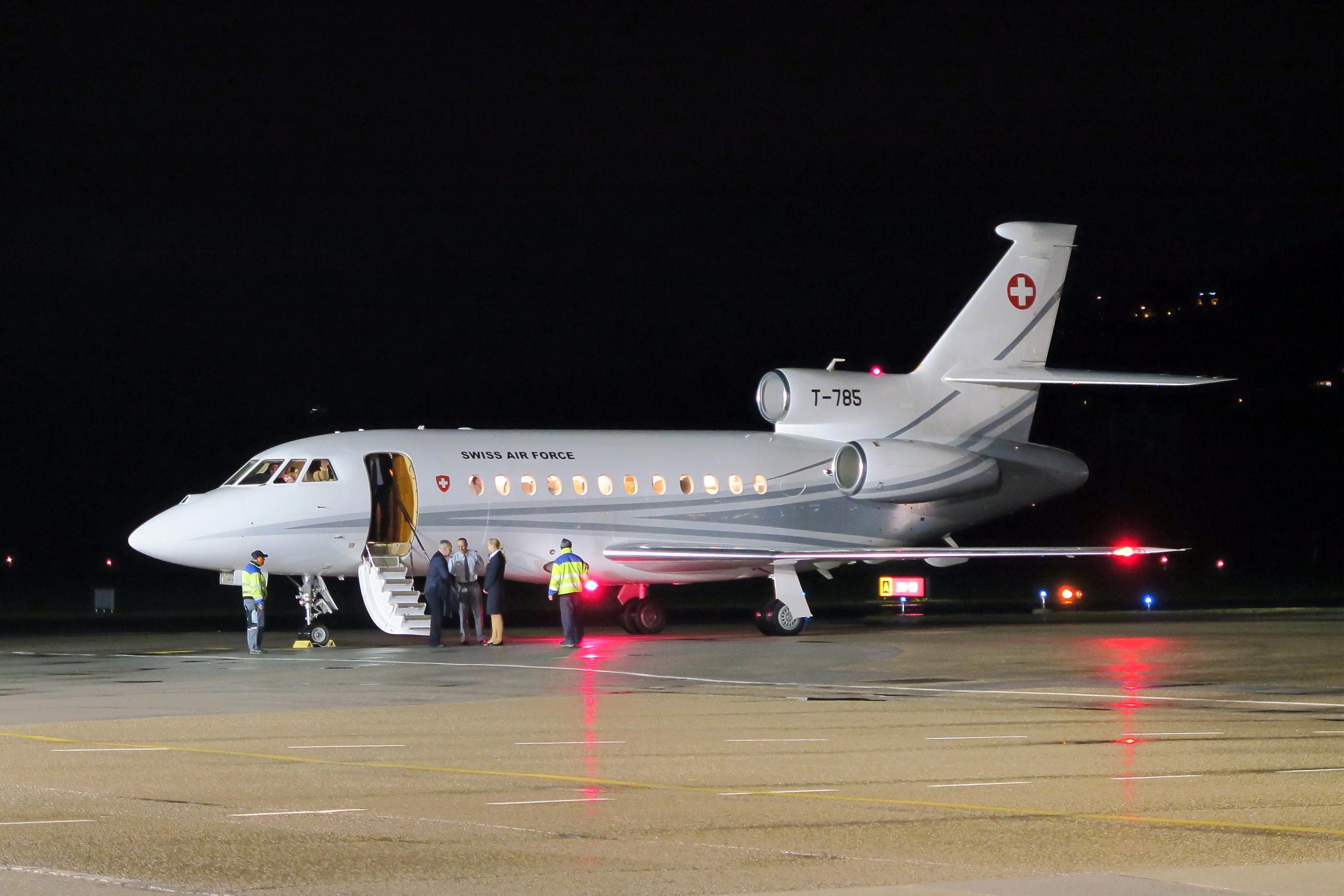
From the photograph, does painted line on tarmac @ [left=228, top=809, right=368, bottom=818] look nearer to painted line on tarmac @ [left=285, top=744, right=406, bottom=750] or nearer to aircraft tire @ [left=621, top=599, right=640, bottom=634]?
painted line on tarmac @ [left=285, top=744, right=406, bottom=750]

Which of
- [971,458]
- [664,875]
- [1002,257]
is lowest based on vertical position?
[664,875]

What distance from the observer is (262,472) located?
27531 mm

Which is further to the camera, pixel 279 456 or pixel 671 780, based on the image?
pixel 279 456

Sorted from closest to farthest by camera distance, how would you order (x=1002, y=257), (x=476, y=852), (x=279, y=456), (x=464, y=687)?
(x=476, y=852), (x=464, y=687), (x=279, y=456), (x=1002, y=257)

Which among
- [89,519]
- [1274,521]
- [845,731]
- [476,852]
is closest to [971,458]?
[845,731]

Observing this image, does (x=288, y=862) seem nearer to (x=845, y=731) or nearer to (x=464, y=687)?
(x=845, y=731)

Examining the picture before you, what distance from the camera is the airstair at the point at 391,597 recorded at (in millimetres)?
27109

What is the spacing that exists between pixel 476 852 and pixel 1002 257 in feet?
88.2

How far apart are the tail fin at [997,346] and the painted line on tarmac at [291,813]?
24259 millimetres

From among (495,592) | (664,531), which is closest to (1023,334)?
(664,531)

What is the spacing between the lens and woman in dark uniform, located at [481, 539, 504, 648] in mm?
26516

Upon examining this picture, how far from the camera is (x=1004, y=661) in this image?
71.7 ft

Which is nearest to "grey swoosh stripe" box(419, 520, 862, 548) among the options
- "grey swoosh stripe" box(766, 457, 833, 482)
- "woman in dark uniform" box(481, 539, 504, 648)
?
"grey swoosh stripe" box(766, 457, 833, 482)

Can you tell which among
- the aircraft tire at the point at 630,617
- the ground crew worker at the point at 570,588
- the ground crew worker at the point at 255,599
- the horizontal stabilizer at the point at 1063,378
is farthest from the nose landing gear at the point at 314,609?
the horizontal stabilizer at the point at 1063,378
